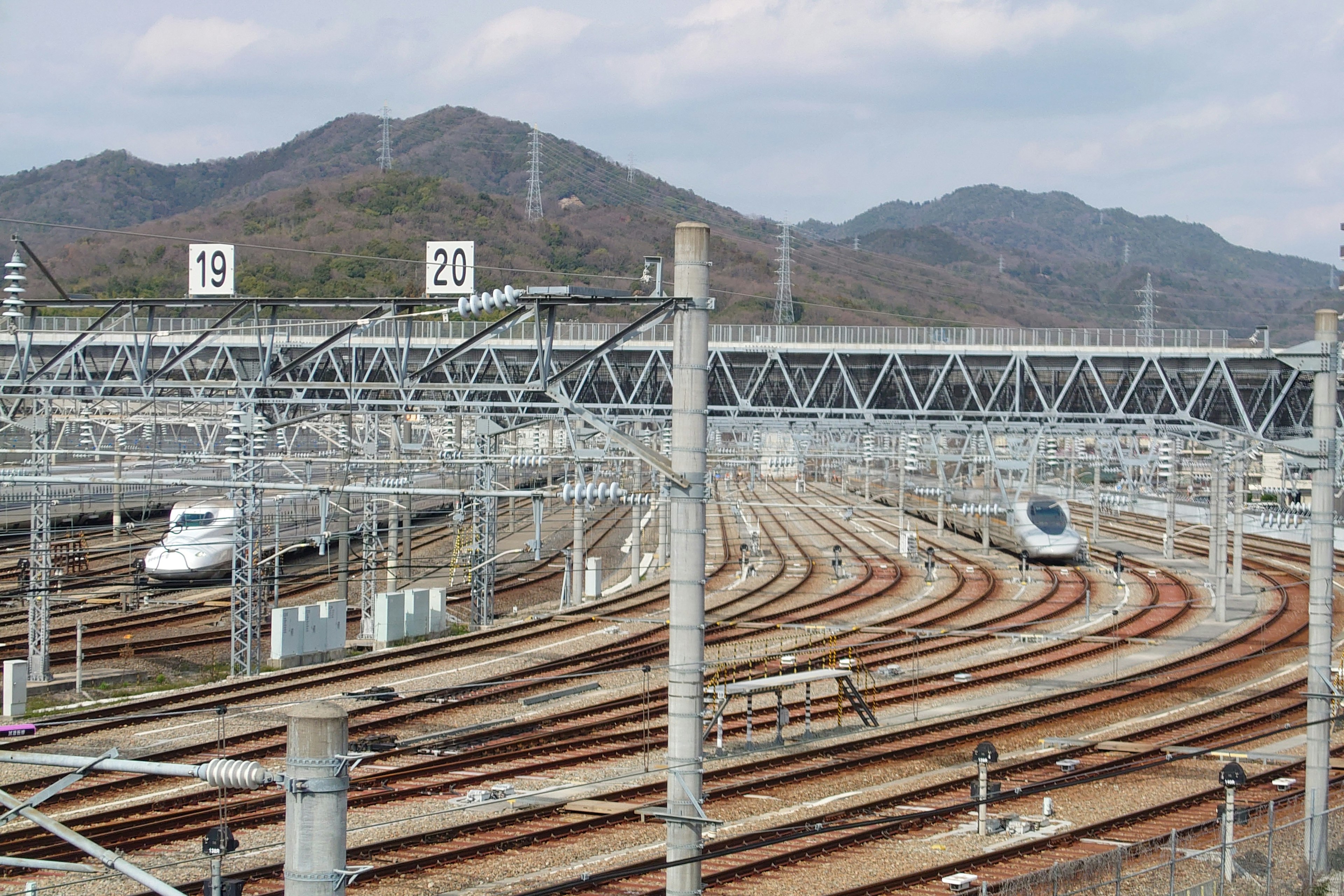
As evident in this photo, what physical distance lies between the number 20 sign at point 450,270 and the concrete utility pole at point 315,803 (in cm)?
1029

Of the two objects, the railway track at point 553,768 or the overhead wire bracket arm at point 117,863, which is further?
the railway track at point 553,768

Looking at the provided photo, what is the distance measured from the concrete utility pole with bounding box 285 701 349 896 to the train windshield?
3475 centimetres

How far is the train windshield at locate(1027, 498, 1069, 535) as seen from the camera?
→ 38719mm

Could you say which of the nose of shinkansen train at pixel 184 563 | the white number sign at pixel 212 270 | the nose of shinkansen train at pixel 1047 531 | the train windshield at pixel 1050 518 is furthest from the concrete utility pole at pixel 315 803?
the train windshield at pixel 1050 518

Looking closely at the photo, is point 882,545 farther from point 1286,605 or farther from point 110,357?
point 110,357

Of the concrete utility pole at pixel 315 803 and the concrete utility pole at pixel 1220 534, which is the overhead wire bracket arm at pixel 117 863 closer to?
the concrete utility pole at pixel 315 803

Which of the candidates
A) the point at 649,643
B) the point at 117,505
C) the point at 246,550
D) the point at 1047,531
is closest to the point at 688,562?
the point at 246,550

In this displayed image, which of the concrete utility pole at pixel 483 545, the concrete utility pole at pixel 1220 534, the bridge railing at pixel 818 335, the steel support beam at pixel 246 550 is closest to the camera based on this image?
the steel support beam at pixel 246 550

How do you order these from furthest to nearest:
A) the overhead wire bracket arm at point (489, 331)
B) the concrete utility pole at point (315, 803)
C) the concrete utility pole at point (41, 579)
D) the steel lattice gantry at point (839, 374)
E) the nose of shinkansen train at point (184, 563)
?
the nose of shinkansen train at point (184, 563)
the steel lattice gantry at point (839, 374)
the concrete utility pole at point (41, 579)
the overhead wire bracket arm at point (489, 331)
the concrete utility pole at point (315, 803)

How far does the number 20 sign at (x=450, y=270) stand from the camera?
16.4m

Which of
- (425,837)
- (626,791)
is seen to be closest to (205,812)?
(425,837)

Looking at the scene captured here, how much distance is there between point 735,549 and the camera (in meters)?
42.9

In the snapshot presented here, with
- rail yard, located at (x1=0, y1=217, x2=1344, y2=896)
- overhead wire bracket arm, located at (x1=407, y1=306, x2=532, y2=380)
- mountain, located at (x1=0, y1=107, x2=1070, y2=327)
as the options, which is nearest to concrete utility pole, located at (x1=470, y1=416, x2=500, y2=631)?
rail yard, located at (x1=0, y1=217, x2=1344, y2=896)

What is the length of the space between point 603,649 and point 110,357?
66.0ft
